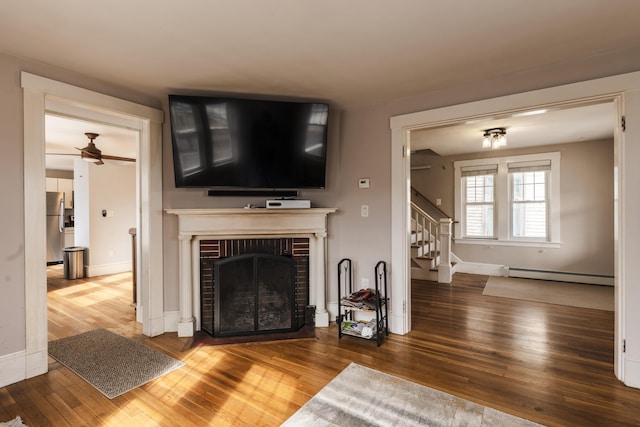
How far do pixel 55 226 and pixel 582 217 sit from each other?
9.92 m

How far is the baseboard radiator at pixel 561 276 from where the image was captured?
475 cm

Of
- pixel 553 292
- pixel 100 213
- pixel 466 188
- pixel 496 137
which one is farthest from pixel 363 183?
pixel 100 213

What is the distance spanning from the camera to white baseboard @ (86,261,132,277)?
5348mm

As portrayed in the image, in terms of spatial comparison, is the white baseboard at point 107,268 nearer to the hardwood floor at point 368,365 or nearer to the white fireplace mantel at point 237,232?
the hardwood floor at point 368,365

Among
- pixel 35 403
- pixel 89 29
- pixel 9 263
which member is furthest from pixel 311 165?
pixel 35 403

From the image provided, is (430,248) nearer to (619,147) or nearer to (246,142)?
(619,147)

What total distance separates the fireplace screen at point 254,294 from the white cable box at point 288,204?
506mm

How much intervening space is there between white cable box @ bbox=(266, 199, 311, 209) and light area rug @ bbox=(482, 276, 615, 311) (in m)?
3.12

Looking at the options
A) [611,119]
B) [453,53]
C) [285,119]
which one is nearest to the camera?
[453,53]

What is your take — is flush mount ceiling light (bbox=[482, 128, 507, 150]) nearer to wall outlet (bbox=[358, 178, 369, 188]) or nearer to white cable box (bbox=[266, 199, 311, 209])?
wall outlet (bbox=[358, 178, 369, 188])

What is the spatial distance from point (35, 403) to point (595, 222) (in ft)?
22.3

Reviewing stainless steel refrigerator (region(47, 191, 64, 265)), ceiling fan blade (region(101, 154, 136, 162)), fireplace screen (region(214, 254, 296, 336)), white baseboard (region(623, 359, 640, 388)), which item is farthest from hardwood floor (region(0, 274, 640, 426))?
stainless steel refrigerator (region(47, 191, 64, 265))

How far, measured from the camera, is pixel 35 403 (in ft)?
6.20

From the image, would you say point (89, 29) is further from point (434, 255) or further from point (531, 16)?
point (434, 255)
